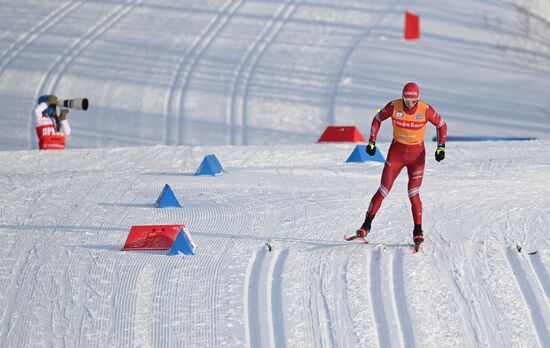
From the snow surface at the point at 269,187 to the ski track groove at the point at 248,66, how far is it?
0.06m

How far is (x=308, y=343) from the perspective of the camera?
24.1ft

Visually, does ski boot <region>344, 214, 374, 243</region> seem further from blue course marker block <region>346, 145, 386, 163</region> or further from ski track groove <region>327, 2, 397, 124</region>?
ski track groove <region>327, 2, 397, 124</region>

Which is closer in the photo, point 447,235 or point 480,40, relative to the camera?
point 447,235

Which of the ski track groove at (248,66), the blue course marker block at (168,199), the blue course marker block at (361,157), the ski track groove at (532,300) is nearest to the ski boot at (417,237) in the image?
the ski track groove at (532,300)

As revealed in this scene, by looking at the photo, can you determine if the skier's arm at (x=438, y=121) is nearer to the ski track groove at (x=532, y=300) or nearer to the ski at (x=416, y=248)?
the ski at (x=416, y=248)

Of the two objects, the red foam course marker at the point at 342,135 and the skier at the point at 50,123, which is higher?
the skier at the point at 50,123

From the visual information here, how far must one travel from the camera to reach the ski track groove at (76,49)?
1997 cm

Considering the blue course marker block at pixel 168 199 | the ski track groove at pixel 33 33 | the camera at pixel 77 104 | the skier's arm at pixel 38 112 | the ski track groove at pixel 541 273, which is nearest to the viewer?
the ski track groove at pixel 541 273

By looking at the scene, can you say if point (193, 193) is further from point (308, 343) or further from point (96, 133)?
point (96, 133)

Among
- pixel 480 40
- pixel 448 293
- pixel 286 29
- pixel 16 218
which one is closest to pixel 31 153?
pixel 16 218

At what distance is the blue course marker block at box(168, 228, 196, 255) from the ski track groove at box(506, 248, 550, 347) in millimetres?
2702

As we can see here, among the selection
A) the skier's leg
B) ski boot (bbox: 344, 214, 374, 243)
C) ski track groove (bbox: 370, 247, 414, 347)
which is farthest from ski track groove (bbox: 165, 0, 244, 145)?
ski track groove (bbox: 370, 247, 414, 347)

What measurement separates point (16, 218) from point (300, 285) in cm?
364

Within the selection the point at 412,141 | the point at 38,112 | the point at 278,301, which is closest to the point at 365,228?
the point at 412,141
